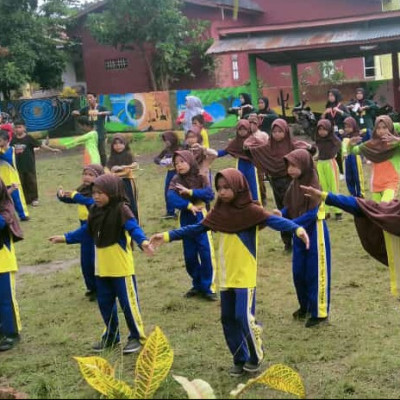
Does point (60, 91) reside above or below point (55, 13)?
below

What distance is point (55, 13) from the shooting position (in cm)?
2697

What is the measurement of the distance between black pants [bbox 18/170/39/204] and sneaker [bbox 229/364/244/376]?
28.4 ft

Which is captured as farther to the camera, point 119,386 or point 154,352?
point 154,352

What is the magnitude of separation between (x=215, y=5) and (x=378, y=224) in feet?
72.8

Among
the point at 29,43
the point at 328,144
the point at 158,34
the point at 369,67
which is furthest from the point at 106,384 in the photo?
the point at 369,67

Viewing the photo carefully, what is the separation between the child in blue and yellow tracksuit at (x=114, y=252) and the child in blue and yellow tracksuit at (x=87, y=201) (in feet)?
2.50

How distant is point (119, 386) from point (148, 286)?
429 centimetres

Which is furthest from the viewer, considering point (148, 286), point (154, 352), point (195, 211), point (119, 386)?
point (148, 286)

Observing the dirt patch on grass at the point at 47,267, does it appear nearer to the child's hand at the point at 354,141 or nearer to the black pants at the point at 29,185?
the child's hand at the point at 354,141

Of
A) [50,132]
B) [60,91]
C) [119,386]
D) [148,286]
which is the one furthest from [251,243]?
[60,91]

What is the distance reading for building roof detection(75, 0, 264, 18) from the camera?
25.8 meters

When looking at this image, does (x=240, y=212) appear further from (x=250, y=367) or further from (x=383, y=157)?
(x=383, y=157)

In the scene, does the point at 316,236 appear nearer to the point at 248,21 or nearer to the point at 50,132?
the point at 50,132

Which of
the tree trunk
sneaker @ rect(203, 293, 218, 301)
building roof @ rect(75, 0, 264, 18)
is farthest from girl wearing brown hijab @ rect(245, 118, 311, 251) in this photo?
building roof @ rect(75, 0, 264, 18)
